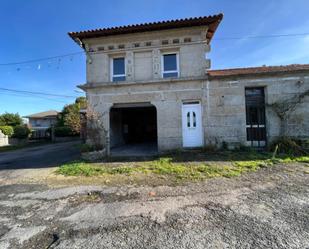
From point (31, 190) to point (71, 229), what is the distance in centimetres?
296

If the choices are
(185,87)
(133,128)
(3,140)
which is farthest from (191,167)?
(3,140)

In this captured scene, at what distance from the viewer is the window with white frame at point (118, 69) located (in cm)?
1026

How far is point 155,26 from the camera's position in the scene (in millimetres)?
9359

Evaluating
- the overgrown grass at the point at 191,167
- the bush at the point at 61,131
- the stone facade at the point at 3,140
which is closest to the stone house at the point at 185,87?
the overgrown grass at the point at 191,167

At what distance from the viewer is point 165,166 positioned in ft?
23.9

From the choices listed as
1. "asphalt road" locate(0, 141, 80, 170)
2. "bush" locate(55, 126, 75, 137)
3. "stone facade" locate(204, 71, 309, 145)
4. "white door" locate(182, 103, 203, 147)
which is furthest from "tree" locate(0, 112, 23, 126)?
"stone facade" locate(204, 71, 309, 145)

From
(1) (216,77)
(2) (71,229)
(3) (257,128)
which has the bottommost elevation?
(2) (71,229)

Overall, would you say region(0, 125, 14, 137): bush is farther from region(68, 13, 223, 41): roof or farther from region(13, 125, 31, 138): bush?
region(68, 13, 223, 41): roof

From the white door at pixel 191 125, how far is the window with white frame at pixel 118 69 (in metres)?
3.64

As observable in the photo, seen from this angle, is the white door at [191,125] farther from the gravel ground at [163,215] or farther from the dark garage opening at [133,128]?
the gravel ground at [163,215]

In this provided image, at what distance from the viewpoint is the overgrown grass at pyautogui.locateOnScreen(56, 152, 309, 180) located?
6.36m

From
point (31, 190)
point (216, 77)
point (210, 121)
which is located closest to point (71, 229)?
point (31, 190)

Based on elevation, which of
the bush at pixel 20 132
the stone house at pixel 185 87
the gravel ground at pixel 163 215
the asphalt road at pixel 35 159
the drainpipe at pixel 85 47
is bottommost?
the gravel ground at pixel 163 215

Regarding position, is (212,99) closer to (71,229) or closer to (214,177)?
(214,177)
